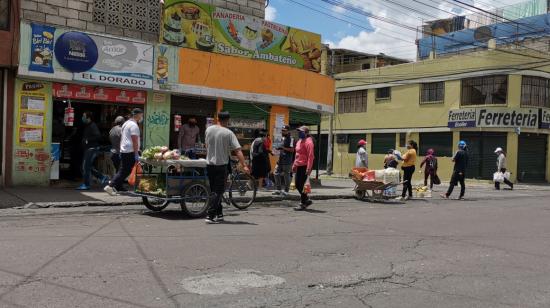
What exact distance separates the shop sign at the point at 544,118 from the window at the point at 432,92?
518cm

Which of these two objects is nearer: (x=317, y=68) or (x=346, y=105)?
(x=317, y=68)

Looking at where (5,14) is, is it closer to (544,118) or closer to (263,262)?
(263,262)

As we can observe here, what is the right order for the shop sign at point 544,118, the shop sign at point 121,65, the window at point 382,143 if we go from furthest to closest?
1. the window at point 382,143
2. the shop sign at point 544,118
3. the shop sign at point 121,65

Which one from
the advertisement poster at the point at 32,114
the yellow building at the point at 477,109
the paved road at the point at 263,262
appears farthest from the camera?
the yellow building at the point at 477,109

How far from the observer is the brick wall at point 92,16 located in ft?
42.5

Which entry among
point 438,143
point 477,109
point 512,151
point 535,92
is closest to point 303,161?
point 477,109

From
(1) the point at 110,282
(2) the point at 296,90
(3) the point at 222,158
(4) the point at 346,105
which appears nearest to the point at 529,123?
(4) the point at 346,105

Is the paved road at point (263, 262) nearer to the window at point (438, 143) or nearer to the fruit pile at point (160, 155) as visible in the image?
the fruit pile at point (160, 155)

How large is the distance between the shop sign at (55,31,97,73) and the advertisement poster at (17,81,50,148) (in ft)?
2.76

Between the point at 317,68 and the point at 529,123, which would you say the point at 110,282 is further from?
the point at 529,123

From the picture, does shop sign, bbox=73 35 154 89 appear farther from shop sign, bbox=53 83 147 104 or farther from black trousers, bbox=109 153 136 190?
black trousers, bbox=109 153 136 190

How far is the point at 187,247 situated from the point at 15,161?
7559 millimetres

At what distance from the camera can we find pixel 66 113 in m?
13.2

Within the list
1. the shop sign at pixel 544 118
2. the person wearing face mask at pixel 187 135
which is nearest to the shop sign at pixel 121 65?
the person wearing face mask at pixel 187 135
